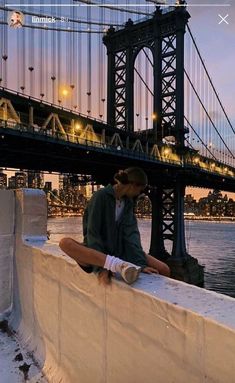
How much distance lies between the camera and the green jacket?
3.10 m

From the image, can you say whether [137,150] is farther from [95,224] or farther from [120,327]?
[120,327]

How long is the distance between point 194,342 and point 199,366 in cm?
11

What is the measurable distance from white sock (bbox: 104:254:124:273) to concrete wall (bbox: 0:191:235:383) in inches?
4.1

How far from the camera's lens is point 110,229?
314 centimetres

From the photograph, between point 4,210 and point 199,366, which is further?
point 4,210

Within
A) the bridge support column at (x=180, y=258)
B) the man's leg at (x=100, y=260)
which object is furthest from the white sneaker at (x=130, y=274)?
the bridge support column at (x=180, y=258)

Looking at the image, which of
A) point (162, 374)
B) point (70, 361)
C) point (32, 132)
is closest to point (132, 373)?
point (162, 374)

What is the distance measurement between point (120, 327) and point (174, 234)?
3459 centimetres

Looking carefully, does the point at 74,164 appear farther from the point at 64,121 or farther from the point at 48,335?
the point at 48,335

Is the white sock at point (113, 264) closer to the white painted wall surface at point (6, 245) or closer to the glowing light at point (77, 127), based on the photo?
the white painted wall surface at point (6, 245)

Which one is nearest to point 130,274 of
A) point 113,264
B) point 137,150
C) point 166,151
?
point 113,264

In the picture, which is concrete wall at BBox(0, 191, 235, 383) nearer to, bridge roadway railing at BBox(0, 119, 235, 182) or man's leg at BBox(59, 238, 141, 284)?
man's leg at BBox(59, 238, 141, 284)

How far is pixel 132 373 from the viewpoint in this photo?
268cm

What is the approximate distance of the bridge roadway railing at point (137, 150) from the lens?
82.4 ft
